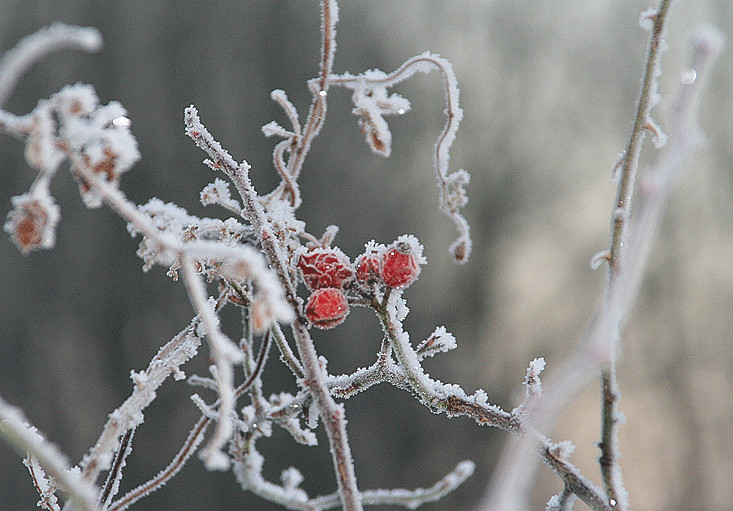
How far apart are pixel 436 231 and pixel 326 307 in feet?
5.46

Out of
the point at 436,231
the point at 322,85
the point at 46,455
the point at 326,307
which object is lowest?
the point at 46,455

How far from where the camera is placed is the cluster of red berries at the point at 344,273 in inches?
10.5

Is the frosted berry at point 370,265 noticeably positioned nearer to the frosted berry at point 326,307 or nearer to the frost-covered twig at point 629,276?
the frosted berry at point 326,307

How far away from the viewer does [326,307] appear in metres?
0.27

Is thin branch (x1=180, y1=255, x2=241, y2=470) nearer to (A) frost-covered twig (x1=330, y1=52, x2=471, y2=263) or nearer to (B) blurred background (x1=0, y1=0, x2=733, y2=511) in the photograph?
(A) frost-covered twig (x1=330, y1=52, x2=471, y2=263)

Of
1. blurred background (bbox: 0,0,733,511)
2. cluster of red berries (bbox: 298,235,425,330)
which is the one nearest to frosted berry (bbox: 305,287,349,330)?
cluster of red berries (bbox: 298,235,425,330)

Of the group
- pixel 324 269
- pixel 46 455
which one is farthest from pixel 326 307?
pixel 46 455

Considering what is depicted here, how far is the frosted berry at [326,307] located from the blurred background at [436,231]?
1547mm

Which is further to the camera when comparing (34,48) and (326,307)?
(326,307)

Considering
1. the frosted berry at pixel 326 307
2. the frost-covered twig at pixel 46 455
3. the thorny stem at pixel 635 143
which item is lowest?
A: the frost-covered twig at pixel 46 455

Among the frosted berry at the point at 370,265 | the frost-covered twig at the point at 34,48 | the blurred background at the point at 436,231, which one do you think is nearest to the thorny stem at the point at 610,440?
the frosted berry at the point at 370,265

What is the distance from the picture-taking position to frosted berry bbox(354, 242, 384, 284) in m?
0.28

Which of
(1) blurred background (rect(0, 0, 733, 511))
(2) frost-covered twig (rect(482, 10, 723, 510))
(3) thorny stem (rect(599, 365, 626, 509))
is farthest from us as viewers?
(1) blurred background (rect(0, 0, 733, 511))

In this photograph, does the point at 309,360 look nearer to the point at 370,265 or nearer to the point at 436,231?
the point at 370,265
